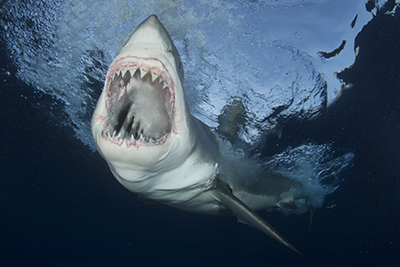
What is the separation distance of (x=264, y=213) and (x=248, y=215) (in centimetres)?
1329

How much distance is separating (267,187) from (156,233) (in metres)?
24.7

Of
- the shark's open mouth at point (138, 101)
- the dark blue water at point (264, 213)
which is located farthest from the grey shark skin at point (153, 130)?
the dark blue water at point (264, 213)

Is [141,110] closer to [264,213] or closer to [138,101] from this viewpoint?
[138,101]

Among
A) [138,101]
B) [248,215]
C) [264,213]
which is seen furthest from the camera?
[264,213]

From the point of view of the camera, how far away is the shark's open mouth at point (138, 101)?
2.09 meters

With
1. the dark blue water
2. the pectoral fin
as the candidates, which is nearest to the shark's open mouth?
the pectoral fin

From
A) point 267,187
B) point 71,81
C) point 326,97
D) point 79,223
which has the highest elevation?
point 326,97

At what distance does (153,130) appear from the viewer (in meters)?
2.90

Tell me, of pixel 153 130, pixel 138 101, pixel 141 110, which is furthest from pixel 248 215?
pixel 138 101

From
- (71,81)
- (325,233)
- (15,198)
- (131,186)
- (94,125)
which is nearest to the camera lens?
(94,125)

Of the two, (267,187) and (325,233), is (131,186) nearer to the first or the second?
(267,187)

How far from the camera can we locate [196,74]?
600 cm

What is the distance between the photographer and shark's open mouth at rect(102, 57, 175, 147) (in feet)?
6.84

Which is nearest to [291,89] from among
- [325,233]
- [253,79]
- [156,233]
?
[253,79]
